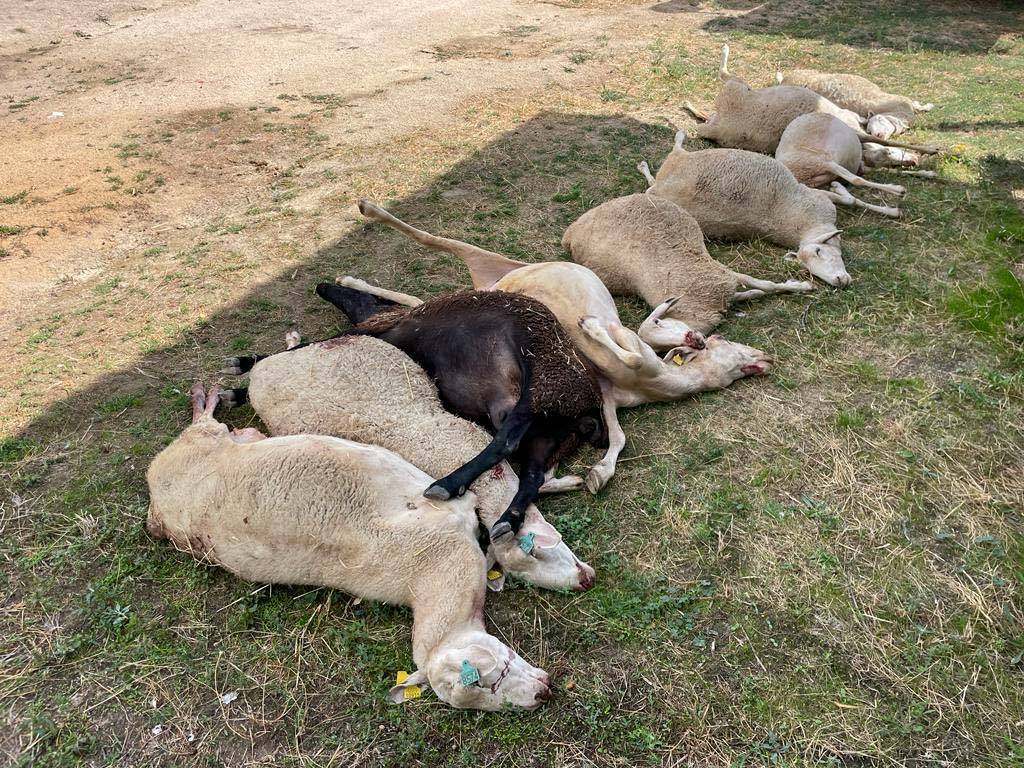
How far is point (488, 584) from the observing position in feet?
11.1

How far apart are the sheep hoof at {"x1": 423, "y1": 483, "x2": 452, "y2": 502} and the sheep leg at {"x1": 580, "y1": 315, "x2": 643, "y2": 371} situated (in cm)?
137

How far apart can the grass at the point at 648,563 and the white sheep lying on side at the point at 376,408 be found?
41cm

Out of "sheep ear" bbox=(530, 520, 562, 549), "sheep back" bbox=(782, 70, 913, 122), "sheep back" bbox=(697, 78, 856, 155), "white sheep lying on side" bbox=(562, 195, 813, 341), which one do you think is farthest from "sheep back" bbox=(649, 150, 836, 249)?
"sheep ear" bbox=(530, 520, 562, 549)

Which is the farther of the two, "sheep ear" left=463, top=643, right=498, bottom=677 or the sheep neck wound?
the sheep neck wound

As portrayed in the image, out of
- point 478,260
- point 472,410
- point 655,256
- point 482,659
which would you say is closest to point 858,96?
point 655,256

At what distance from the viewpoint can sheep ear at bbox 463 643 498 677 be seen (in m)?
2.84

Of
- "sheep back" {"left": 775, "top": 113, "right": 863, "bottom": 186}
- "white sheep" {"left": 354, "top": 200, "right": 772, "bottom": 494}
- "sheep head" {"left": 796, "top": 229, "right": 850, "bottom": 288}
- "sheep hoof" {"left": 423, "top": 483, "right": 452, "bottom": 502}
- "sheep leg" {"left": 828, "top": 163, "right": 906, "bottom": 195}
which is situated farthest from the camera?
"sheep back" {"left": 775, "top": 113, "right": 863, "bottom": 186}

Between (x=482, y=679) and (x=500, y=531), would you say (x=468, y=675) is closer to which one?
(x=482, y=679)

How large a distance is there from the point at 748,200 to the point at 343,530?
435cm

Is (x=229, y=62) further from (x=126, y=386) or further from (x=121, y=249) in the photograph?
(x=126, y=386)

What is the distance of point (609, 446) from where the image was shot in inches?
162

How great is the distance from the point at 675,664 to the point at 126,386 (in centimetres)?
383

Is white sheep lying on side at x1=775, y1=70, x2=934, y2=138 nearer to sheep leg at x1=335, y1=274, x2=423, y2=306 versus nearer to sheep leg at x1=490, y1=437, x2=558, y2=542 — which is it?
sheep leg at x1=335, y1=274, x2=423, y2=306

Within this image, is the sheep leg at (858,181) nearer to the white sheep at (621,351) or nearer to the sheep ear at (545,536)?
the white sheep at (621,351)
